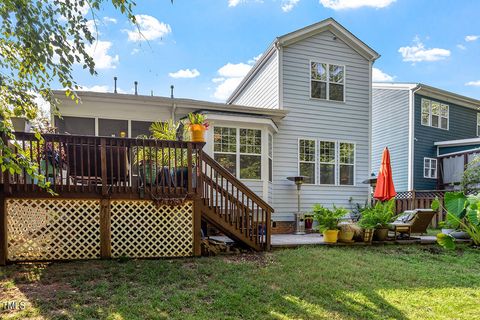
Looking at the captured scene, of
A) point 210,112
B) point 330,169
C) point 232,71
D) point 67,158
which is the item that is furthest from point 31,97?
point 232,71

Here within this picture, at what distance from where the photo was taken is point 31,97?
3.03m

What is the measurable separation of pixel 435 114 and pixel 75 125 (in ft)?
50.3

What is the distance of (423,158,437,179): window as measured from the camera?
1457cm

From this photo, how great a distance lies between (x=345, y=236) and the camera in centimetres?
690

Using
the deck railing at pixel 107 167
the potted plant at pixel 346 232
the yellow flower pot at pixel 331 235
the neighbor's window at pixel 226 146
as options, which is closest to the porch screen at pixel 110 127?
the neighbor's window at pixel 226 146

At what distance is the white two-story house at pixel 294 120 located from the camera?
8.17 metres

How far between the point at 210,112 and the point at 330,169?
4.45m

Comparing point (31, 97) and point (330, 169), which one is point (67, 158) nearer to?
point (31, 97)

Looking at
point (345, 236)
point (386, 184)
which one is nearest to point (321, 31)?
point (386, 184)

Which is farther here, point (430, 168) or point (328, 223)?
point (430, 168)

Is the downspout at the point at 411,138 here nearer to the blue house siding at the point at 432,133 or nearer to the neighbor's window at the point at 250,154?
the blue house siding at the point at 432,133

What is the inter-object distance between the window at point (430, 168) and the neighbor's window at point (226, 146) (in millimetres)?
10689

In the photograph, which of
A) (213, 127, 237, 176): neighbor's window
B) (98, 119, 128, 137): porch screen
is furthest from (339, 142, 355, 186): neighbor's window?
(98, 119, 128, 137): porch screen

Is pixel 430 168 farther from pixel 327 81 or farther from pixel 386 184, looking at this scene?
pixel 386 184
